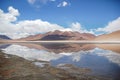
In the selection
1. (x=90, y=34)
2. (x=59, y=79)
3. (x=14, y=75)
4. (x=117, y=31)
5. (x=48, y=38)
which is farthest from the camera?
(x=90, y=34)

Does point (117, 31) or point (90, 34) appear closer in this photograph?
point (117, 31)

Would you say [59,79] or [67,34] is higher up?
[67,34]

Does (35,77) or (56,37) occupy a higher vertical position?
(56,37)

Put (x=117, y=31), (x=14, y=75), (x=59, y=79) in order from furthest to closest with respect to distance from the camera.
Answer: (x=117, y=31) < (x=14, y=75) < (x=59, y=79)

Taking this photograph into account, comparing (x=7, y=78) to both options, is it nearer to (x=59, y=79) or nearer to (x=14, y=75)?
(x=14, y=75)

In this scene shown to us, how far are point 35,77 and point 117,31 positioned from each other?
9414 centimetres

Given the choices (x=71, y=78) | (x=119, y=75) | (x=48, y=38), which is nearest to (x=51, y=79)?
(x=71, y=78)

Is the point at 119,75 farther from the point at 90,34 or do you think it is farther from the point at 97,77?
the point at 90,34

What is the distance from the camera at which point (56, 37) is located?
6142 inches

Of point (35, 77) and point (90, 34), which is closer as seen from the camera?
point (35, 77)

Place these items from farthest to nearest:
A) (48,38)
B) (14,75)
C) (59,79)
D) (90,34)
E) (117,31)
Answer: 1. (90,34)
2. (48,38)
3. (117,31)
4. (14,75)
5. (59,79)

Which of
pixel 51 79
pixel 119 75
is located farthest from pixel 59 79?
pixel 119 75

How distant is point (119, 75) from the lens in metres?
8.98

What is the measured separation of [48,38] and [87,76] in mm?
145672
